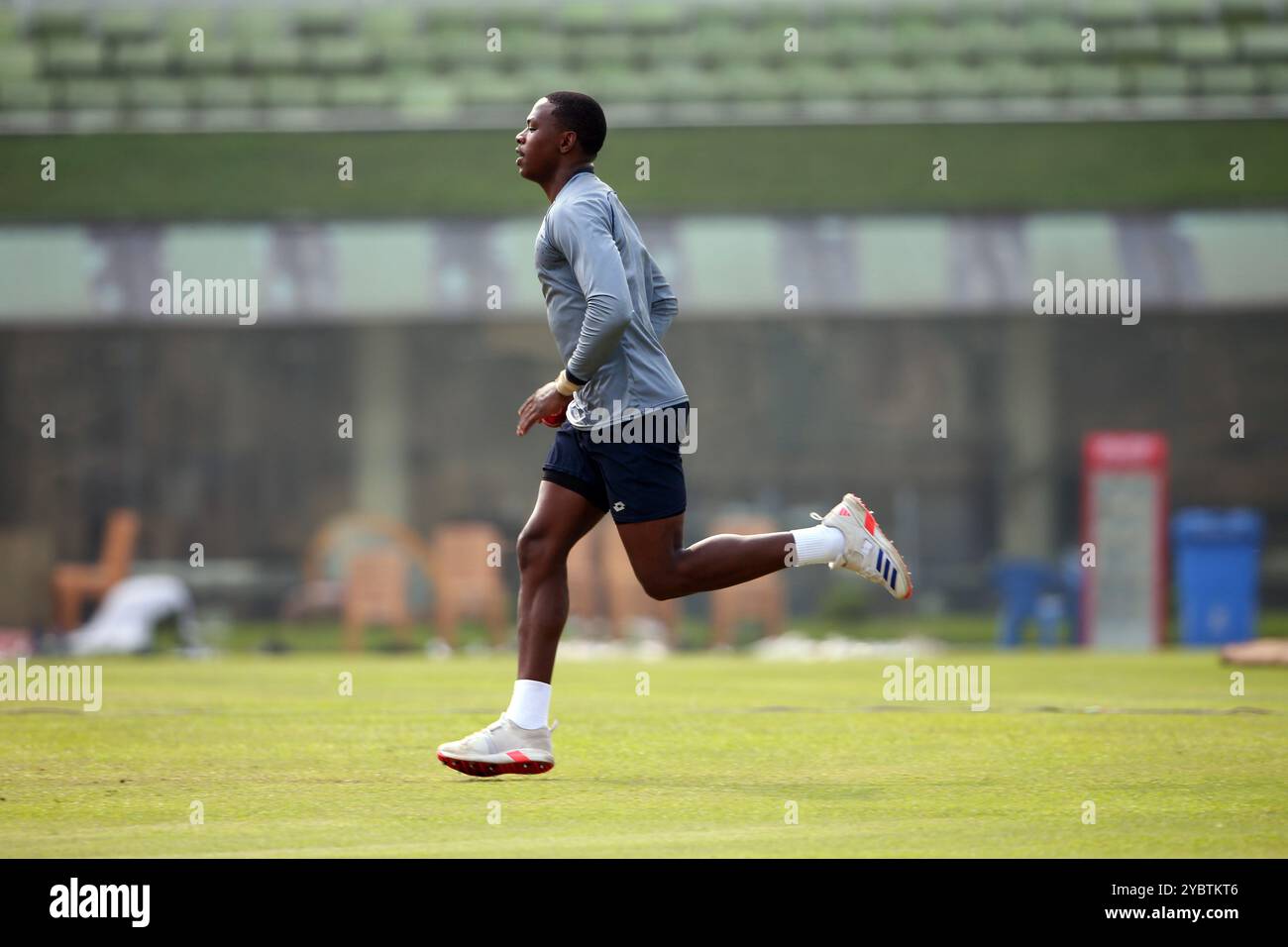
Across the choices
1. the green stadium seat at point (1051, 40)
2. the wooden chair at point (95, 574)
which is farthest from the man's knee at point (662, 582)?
the green stadium seat at point (1051, 40)

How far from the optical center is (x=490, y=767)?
6.61 m

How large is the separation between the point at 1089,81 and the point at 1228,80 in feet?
5.29

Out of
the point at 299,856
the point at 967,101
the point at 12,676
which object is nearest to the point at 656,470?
the point at 299,856

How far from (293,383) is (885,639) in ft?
22.2

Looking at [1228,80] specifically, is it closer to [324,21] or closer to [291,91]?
[324,21]

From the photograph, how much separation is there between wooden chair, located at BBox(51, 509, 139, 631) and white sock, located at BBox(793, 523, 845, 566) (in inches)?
548

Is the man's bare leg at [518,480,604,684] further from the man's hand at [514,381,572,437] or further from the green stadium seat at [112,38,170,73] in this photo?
the green stadium seat at [112,38,170,73]

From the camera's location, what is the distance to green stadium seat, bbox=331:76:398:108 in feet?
72.9

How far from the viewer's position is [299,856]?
5.07 metres

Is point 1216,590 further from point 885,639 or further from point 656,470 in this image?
point 656,470

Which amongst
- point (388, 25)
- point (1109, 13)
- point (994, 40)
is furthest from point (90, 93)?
point (1109, 13)

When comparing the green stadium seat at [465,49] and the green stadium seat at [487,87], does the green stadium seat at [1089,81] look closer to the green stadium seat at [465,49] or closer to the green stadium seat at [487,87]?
the green stadium seat at [487,87]

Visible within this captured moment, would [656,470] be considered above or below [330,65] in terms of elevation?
below
